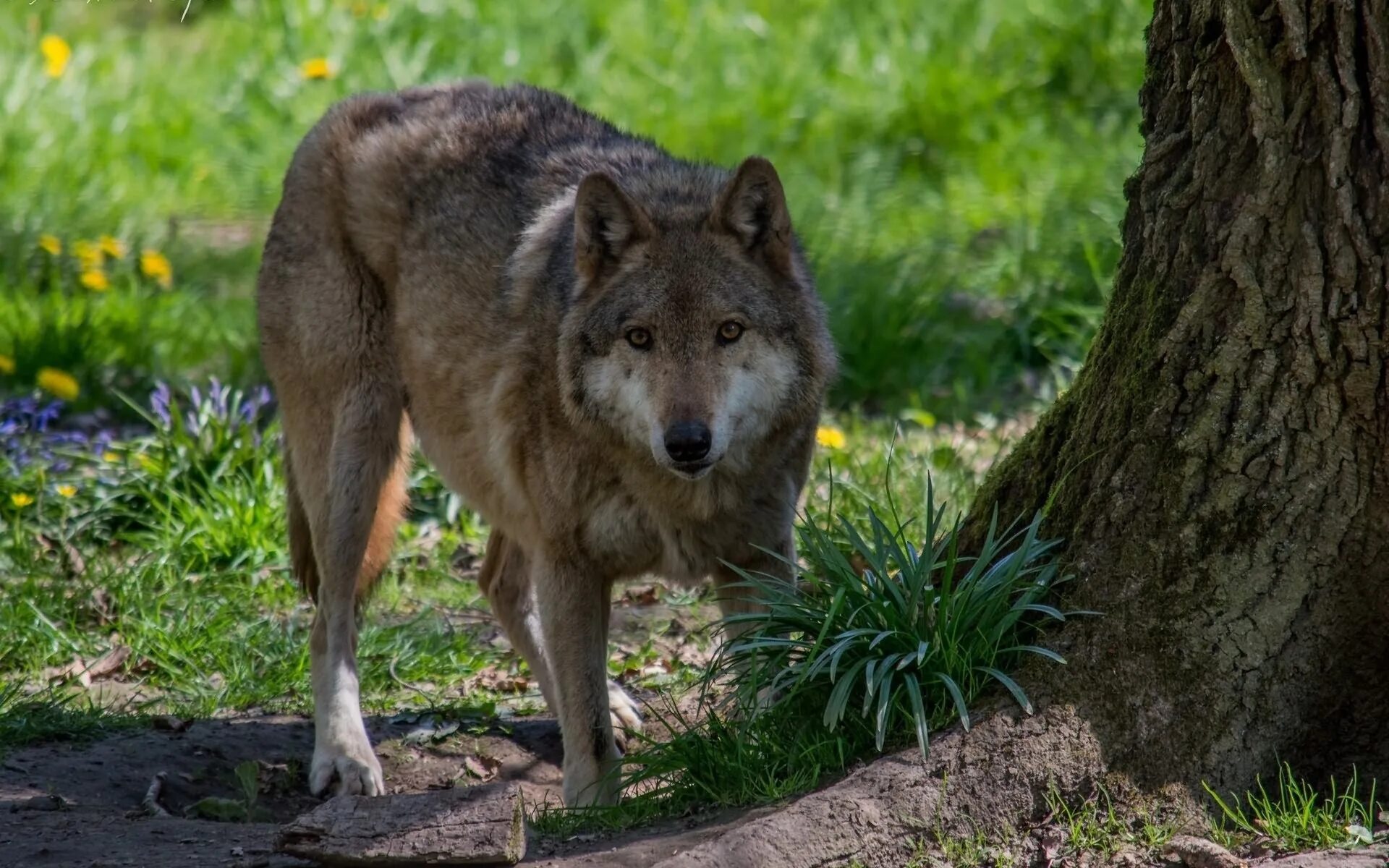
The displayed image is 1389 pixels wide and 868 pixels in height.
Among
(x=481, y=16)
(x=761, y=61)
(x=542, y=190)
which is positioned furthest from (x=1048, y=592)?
(x=481, y=16)

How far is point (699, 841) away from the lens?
11.2 ft

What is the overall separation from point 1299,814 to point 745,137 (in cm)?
690

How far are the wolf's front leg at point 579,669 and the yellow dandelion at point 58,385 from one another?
3.50 meters

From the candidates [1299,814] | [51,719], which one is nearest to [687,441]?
[1299,814]

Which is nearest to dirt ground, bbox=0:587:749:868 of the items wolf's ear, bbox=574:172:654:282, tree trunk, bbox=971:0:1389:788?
tree trunk, bbox=971:0:1389:788

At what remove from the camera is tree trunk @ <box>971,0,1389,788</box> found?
3330mm

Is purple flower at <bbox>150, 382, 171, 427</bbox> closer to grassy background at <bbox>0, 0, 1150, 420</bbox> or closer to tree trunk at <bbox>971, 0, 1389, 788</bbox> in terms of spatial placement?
grassy background at <bbox>0, 0, 1150, 420</bbox>

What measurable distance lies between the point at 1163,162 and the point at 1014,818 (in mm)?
1551

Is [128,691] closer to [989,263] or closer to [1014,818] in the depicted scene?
[1014,818]

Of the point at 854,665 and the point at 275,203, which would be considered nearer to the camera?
the point at 854,665

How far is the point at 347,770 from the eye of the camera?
4.80 m

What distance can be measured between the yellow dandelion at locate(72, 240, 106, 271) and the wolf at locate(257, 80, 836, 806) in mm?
3232

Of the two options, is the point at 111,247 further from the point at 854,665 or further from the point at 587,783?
the point at 854,665

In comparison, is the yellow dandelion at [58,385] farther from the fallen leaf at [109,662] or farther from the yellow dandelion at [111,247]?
the fallen leaf at [109,662]
